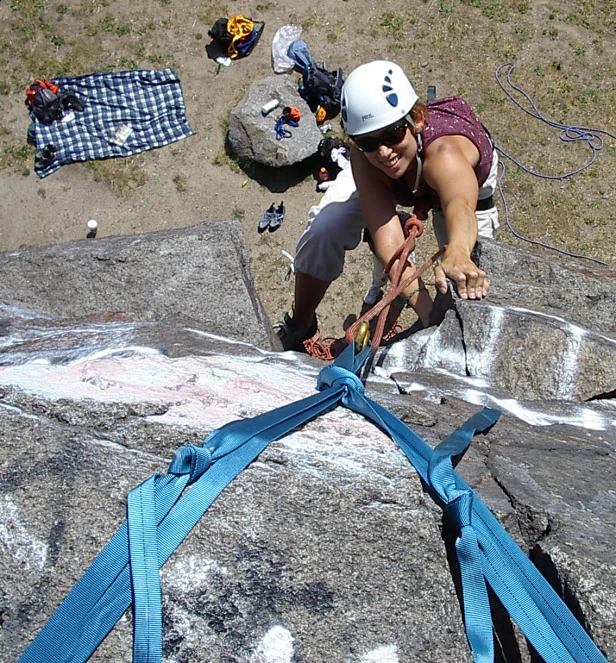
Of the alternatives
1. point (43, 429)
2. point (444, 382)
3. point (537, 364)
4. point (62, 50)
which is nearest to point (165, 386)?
point (43, 429)

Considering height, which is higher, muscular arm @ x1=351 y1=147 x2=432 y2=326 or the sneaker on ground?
muscular arm @ x1=351 y1=147 x2=432 y2=326

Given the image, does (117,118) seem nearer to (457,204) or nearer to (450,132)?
(450,132)

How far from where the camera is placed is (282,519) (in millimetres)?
1644

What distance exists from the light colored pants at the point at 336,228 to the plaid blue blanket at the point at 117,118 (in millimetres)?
2775

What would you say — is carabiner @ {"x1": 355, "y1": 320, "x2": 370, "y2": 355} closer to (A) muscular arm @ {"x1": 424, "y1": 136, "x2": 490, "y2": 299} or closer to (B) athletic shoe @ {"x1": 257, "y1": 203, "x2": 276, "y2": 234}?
(A) muscular arm @ {"x1": 424, "y1": 136, "x2": 490, "y2": 299}

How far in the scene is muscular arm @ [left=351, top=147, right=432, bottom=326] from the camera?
11.0ft

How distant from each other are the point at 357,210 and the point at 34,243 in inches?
131

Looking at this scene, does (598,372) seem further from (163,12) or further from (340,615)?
(163,12)

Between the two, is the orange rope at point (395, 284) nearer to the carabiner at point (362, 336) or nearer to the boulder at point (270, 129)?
the carabiner at point (362, 336)

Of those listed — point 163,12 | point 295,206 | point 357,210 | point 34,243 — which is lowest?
point 34,243

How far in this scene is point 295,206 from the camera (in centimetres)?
593

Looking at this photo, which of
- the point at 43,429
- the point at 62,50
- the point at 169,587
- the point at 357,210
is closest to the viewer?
the point at 169,587

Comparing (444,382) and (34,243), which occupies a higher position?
(444,382)

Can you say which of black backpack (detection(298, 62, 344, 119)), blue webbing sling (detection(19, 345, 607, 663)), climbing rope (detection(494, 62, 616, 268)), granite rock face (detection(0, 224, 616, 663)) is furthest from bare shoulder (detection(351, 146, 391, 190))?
black backpack (detection(298, 62, 344, 119))
